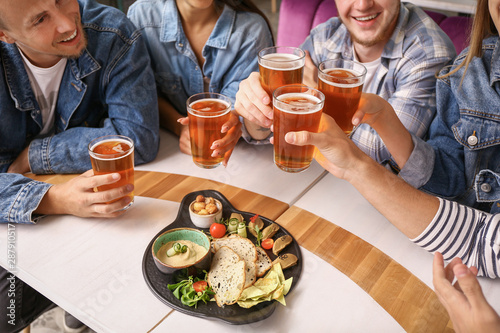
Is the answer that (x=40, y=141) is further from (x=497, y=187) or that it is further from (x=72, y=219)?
(x=497, y=187)

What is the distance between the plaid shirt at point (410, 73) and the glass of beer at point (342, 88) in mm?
434

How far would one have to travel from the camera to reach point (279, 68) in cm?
139

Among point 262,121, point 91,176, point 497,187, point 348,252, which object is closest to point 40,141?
point 91,176

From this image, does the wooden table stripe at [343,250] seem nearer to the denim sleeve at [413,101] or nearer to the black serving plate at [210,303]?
the black serving plate at [210,303]

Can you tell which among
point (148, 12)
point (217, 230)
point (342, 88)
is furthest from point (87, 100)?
point (342, 88)

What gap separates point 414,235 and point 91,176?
1099 mm

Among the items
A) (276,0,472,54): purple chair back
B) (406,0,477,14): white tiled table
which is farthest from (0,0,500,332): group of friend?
(406,0,477,14): white tiled table

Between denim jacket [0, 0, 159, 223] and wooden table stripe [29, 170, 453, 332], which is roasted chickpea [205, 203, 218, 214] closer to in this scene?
wooden table stripe [29, 170, 453, 332]

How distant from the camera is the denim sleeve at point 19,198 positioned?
56.9 inches

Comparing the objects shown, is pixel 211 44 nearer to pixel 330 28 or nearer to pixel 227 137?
pixel 330 28

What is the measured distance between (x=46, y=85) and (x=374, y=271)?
5.00 feet

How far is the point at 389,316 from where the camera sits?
3.88 ft

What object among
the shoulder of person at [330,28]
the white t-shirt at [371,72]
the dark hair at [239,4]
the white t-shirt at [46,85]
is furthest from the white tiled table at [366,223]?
the white t-shirt at [46,85]

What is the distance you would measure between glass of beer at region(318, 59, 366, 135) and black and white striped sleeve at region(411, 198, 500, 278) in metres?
0.41
